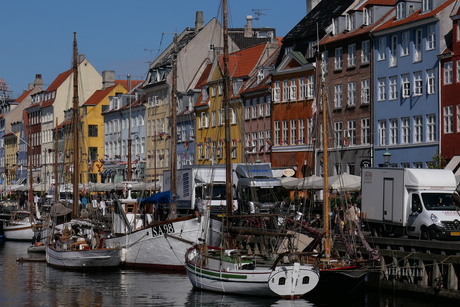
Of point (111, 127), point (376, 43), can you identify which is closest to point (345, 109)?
point (376, 43)

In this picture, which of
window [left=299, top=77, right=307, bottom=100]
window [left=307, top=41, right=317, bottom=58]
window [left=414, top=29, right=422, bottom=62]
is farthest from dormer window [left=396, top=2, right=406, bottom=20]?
window [left=299, top=77, right=307, bottom=100]

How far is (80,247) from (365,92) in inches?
1059

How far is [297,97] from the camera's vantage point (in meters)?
81.8

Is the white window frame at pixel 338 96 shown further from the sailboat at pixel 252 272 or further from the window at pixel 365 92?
the sailboat at pixel 252 272

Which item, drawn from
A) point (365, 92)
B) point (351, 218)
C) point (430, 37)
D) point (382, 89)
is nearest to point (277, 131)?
point (365, 92)

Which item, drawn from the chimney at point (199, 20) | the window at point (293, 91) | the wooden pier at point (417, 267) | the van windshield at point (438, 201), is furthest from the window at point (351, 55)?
the chimney at point (199, 20)

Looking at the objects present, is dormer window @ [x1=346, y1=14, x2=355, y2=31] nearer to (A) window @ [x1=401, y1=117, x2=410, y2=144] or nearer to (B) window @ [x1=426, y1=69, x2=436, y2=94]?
(A) window @ [x1=401, y1=117, x2=410, y2=144]

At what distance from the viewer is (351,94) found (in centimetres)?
7444

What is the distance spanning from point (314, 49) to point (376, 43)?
350 inches

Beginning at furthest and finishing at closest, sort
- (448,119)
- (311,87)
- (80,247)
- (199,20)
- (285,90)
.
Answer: (199,20)
(285,90)
(311,87)
(448,119)
(80,247)

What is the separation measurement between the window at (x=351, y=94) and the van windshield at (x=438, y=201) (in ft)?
108

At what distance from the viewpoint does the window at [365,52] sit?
237ft

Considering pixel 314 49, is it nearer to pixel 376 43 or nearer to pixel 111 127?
pixel 376 43

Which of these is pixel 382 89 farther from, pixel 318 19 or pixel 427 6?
pixel 318 19
